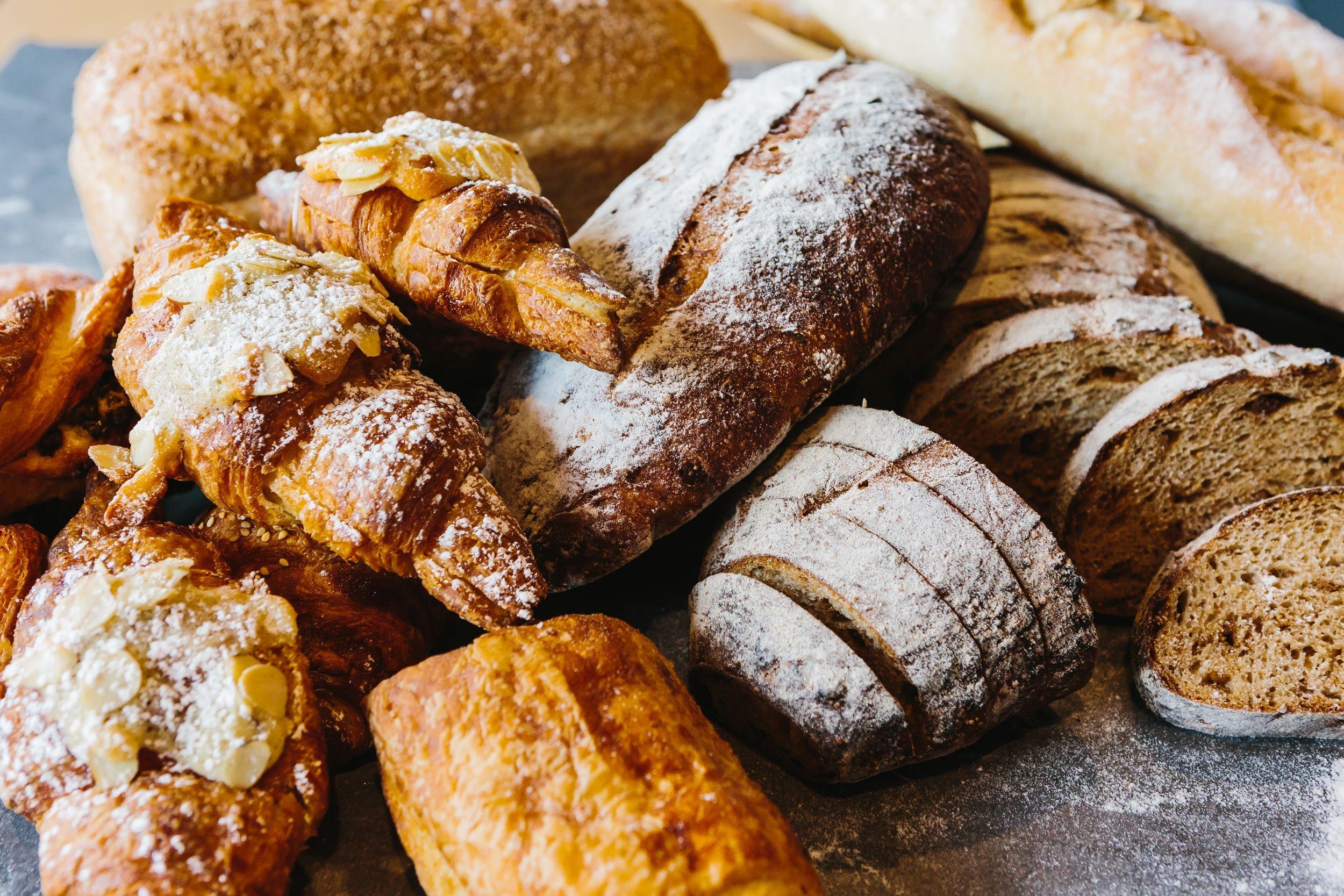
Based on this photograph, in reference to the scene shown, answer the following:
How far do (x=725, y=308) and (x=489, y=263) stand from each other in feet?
1.32

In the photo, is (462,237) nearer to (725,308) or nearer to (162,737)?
(725,308)

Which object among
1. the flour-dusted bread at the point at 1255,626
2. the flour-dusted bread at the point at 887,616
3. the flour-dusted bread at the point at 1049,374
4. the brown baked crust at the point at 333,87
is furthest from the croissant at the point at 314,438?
the flour-dusted bread at the point at 1255,626

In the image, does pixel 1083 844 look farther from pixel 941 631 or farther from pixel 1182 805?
pixel 941 631

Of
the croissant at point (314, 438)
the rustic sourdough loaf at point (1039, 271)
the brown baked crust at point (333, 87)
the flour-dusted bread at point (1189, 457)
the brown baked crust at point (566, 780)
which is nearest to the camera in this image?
the brown baked crust at point (566, 780)

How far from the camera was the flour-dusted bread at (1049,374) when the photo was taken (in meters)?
1.76

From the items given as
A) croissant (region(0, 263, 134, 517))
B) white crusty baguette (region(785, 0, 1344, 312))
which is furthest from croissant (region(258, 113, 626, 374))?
white crusty baguette (region(785, 0, 1344, 312))

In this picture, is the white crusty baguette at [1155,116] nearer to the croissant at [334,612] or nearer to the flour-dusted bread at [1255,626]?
the flour-dusted bread at [1255,626]

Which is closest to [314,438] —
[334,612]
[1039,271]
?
[334,612]

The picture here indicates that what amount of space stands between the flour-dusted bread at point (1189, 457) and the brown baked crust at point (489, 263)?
36.1 inches

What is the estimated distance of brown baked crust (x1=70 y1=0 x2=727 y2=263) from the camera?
209cm

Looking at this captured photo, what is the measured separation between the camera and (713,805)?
1.08 m

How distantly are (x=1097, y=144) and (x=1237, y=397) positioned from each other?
0.85 metres

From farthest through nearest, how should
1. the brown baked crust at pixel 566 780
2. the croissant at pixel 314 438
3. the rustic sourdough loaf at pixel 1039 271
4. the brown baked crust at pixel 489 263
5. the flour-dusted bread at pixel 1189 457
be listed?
the rustic sourdough loaf at pixel 1039 271 < the flour-dusted bread at pixel 1189 457 < the brown baked crust at pixel 489 263 < the croissant at pixel 314 438 < the brown baked crust at pixel 566 780

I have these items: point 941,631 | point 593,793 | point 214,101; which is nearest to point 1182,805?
point 941,631
